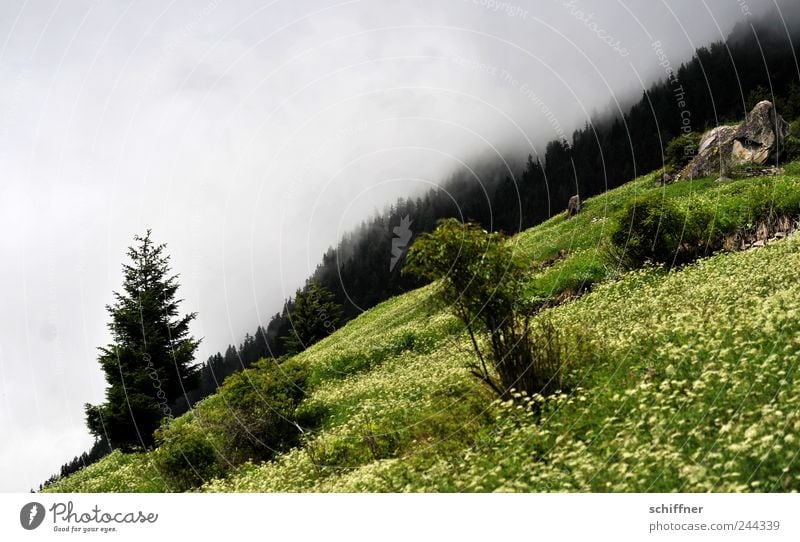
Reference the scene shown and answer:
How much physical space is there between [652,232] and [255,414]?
45.1 ft

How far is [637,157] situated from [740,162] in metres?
37.7

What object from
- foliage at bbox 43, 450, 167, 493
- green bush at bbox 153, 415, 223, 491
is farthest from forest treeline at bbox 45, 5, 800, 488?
foliage at bbox 43, 450, 167, 493

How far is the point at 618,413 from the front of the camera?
28.0ft

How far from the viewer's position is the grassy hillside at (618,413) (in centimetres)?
700

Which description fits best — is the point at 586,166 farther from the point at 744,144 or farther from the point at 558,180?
the point at 744,144

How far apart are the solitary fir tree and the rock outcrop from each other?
2776 cm

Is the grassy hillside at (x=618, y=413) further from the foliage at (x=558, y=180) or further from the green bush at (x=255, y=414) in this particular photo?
the foliage at (x=558, y=180)

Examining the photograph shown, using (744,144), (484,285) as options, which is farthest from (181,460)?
(744,144)

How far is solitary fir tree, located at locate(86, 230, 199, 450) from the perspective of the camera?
1275 cm

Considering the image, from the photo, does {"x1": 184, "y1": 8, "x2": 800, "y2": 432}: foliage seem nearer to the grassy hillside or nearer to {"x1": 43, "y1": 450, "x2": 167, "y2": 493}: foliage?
the grassy hillside

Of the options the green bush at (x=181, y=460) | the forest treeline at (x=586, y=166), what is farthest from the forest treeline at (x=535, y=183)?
the green bush at (x=181, y=460)

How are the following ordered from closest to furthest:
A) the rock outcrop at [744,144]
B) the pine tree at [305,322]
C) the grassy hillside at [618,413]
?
1. the grassy hillside at [618,413]
2. the rock outcrop at [744,144]
3. the pine tree at [305,322]

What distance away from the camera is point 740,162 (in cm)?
3222

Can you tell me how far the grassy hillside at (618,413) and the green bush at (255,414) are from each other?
1.69ft
